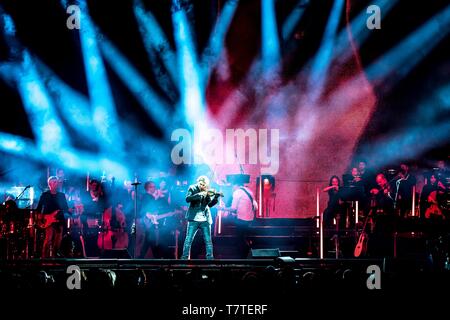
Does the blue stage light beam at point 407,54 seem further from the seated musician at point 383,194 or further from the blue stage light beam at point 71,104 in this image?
the blue stage light beam at point 71,104

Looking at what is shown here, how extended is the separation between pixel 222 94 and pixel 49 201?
6.23 metres

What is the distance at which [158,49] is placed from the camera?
54.6ft

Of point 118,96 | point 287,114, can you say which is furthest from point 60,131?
point 287,114

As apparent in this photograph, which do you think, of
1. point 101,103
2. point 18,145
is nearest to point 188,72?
point 101,103

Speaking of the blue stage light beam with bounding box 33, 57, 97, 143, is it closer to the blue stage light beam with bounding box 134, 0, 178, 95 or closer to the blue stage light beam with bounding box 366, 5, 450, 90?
the blue stage light beam with bounding box 134, 0, 178, 95

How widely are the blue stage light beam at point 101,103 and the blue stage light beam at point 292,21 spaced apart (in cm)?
502

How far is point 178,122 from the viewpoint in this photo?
650 inches

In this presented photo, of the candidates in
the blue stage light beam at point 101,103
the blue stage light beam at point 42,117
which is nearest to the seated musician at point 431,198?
the blue stage light beam at point 101,103

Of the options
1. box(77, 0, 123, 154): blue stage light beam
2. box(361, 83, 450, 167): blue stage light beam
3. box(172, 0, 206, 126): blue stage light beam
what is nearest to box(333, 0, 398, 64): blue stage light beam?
box(361, 83, 450, 167): blue stage light beam

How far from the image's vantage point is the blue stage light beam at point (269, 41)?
16.3 m

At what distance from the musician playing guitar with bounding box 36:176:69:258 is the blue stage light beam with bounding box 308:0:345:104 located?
7.49 m

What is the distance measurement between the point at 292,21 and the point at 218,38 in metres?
2.05

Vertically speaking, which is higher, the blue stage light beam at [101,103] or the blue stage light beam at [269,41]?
the blue stage light beam at [269,41]
